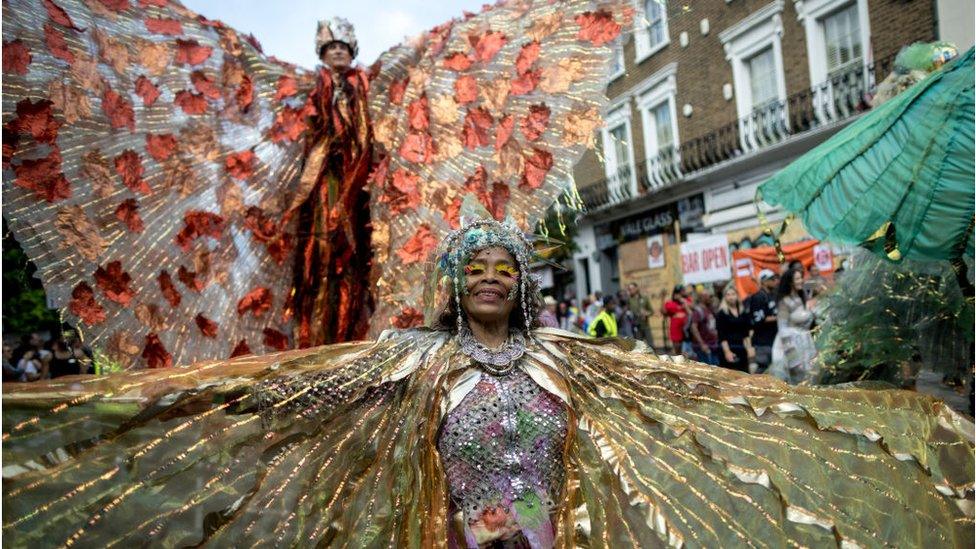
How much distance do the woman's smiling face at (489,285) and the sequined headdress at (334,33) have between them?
1948 millimetres

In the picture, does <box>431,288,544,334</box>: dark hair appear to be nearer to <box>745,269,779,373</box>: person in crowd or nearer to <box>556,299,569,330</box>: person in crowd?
<box>745,269,779,373</box>: person in crowd

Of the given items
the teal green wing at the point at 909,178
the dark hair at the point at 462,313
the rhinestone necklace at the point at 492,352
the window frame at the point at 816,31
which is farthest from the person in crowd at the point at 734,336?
the window frame at the point at 816,31

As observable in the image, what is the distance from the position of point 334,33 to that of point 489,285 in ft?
6.83

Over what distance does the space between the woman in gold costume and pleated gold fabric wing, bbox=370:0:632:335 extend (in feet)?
3.06

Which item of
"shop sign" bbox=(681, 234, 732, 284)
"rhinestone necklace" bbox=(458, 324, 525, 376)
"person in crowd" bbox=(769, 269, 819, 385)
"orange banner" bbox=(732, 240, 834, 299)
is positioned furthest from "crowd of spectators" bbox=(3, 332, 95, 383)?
"shop sign" bbox=(681, 234, 732, 284)

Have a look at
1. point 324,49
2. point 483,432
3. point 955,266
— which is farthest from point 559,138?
point 955,266

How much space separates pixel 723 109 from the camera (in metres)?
16.0

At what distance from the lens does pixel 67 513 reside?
6.45ft

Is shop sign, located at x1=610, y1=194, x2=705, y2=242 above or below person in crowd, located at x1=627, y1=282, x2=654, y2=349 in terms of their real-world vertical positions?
above

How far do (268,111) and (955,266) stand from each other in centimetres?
361

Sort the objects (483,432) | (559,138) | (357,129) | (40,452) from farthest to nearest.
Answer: (357,129) < (559,138) < (483,432) < (40,452)

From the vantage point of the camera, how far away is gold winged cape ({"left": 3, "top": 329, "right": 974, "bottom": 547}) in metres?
2.06

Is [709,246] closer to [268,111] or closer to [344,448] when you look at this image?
[268,111]

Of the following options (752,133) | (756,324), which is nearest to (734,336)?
(756,324)
